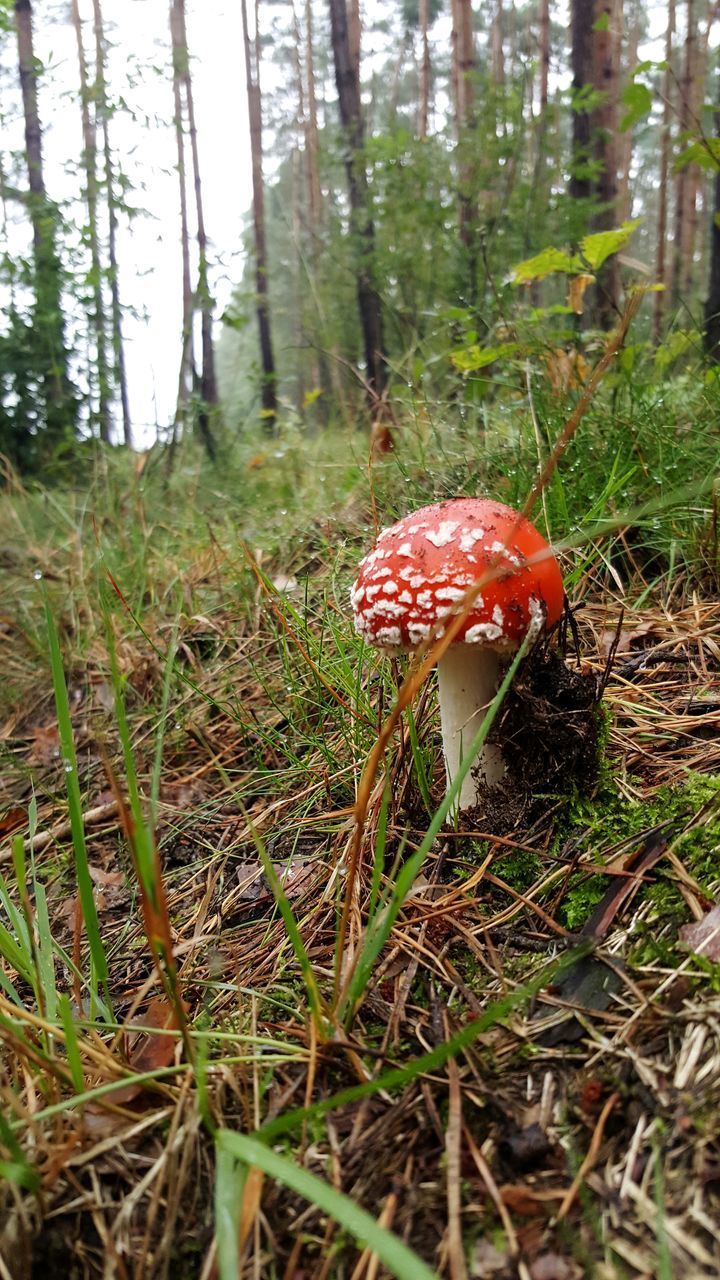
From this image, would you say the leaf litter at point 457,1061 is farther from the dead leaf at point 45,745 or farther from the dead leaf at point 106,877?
the dead leaf at point 45,745

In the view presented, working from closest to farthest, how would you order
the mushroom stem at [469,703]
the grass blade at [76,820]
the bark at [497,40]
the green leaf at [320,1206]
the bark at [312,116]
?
1. the green leaf at [320,1206]
2. the grass blade at [76,820]
3. the mushroom stem at [469,703]
4. the bark at [497,40]
5. the bark at [312,116]

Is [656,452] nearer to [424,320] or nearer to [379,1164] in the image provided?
[379,1164]

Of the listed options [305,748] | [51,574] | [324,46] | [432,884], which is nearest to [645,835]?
[432,884]

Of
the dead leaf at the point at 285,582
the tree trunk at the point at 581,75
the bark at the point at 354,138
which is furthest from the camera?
the bark at the point at 354,138

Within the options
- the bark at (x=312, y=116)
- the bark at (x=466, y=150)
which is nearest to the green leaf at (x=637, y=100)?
the bark at (x=466, y=150)

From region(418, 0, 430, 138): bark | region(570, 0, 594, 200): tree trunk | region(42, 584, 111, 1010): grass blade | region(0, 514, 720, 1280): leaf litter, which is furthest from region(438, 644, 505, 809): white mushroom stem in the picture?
region(418, 0, 430, 138): bark

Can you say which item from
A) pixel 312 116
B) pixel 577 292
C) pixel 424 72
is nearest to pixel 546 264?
pixel 577 292
